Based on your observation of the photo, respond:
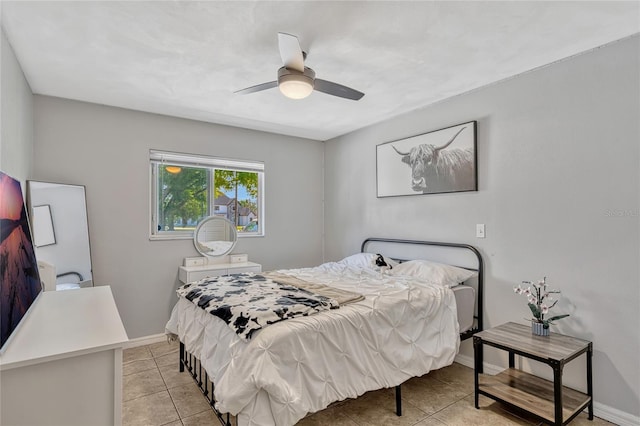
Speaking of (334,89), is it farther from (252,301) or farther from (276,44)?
(252,301)

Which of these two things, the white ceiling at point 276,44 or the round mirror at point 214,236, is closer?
the white ceiling at point 276,44

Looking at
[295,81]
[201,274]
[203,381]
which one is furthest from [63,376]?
[201,274]

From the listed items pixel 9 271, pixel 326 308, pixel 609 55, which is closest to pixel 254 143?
pixel 326 308

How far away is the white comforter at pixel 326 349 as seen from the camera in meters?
1.64

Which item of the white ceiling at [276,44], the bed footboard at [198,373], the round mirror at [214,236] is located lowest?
the bed footboard at [198,373]

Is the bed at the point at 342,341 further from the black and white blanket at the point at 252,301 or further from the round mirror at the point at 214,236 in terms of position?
the round mirror at the point at 214,236

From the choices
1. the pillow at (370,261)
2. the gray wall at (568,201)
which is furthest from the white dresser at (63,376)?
the gray wall at (568,201)

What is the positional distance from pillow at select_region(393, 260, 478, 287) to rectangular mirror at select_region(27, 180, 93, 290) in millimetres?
3030

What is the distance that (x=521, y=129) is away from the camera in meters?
2.74

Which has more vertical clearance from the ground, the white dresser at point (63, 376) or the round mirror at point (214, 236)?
the round mirror at point (214, 236)

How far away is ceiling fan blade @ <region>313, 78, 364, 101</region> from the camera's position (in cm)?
229

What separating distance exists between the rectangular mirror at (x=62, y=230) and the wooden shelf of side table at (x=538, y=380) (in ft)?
11.2

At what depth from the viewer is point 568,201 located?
96.8 inches

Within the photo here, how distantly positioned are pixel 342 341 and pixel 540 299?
1.56m
